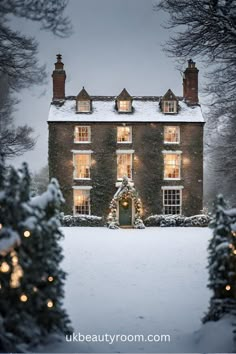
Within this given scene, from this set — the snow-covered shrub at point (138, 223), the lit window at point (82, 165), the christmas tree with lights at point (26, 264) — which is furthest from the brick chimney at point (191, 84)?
the christmas tree with lights at point (26, 264)

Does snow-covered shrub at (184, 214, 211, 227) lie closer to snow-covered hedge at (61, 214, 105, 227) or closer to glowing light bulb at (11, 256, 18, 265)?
snow-covered hedge at (61, 214, 105, 227)

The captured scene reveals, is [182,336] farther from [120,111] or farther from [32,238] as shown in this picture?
[120,111]

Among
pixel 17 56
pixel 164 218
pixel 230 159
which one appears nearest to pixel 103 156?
pixel 164 218

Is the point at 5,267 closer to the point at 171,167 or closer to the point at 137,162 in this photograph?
the point at 137,162

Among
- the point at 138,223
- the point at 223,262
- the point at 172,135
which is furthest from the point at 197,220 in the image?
the point at 223,262

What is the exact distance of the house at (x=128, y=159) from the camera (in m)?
31.1

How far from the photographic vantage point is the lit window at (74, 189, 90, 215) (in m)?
31.1

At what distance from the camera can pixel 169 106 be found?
3228cm

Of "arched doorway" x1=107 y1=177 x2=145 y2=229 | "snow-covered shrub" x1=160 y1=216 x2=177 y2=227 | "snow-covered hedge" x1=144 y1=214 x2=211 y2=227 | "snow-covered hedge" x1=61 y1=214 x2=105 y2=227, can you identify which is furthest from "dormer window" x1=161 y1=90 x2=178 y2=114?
"snow-covered hedge" x1=61 y1=214 x2=105 y2=227

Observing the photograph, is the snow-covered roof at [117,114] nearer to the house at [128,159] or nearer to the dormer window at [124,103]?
the house at [128,159]

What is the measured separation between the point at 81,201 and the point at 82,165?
122 inches

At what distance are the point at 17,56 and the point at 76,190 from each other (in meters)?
21.4

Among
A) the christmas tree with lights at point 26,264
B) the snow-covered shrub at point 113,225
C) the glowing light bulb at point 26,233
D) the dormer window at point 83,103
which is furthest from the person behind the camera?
the dormer window at point 83,103

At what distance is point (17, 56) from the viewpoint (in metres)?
10.3
